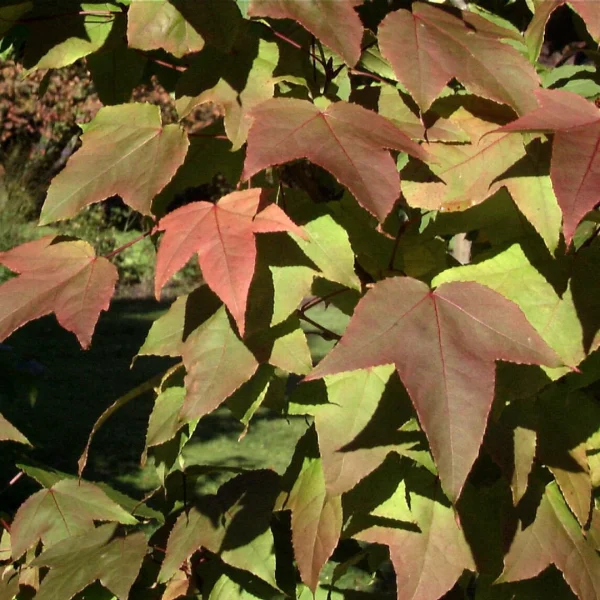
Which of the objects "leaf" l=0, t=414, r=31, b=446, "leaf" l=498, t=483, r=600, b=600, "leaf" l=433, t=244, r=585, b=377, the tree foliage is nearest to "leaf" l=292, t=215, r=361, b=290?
the tree foliage

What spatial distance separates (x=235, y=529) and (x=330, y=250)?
1.67ft

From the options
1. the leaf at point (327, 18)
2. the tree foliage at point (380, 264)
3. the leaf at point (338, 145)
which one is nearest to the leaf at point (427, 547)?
the tree foliage at point (380, 264)

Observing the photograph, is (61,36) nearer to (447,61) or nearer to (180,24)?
(180,24)

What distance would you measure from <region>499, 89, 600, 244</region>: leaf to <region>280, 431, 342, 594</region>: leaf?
48 centimetres

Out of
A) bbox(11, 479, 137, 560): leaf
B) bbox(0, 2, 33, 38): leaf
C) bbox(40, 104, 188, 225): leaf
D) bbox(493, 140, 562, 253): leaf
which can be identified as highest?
bbox(0, 2, 33, 38): leaf

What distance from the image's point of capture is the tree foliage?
2.89 feet

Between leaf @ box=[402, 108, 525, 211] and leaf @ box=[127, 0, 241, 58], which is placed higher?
leaf @ box=[127, 0, 241, 58]

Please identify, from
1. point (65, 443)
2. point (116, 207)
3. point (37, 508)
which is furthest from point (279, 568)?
point (116, 207)

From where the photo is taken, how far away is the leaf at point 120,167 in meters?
1.01

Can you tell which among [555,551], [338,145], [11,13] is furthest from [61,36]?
[555,551]

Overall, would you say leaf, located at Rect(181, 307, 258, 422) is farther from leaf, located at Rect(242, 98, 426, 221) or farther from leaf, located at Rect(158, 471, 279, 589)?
leaf, located at Rect(158, 471, 279, 589)

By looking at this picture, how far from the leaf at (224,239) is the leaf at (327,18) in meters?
0.19

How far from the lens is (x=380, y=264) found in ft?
3.70

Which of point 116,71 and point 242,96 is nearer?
point 242,96
